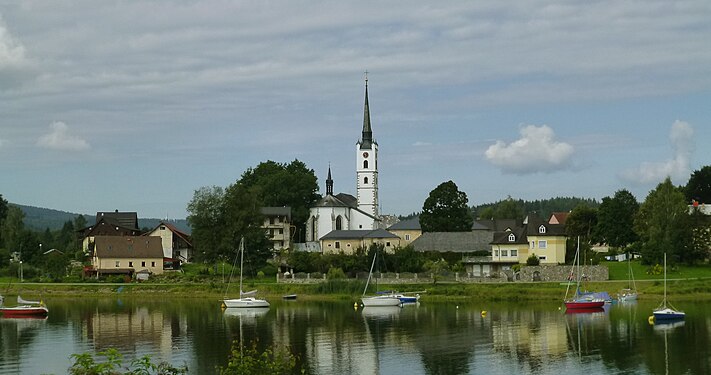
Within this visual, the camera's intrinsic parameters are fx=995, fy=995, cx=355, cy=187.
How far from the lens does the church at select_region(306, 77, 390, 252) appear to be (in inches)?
4894

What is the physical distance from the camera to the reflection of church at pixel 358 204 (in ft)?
413

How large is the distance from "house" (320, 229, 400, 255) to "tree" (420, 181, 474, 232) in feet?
17.2

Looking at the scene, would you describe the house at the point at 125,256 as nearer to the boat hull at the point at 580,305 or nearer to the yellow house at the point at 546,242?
the yellow house at the point at 546,242

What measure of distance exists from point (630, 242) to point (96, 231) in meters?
63.6

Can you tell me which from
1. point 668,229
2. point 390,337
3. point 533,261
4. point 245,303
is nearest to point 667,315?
point 390,337

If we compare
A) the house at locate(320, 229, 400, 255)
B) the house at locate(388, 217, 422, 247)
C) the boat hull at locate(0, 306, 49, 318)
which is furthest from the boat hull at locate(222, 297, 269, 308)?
the house at locate(388, 217, 422, 247)

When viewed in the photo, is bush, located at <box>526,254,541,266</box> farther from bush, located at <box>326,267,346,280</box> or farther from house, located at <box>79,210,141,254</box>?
house, located at <box>79,210,141,254</box>

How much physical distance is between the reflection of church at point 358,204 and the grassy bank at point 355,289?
30.9m

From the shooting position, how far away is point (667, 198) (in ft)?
309

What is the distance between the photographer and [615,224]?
109m

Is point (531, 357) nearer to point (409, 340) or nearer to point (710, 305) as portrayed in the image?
point (409, 340)

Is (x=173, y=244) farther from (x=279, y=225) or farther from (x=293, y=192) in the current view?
(x=293, y=192)

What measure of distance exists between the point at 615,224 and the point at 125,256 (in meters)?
53.2

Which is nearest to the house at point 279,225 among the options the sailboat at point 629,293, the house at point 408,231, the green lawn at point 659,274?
the house at point 408,231
